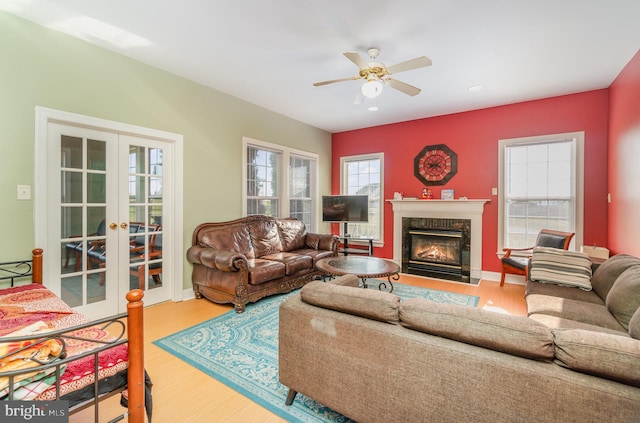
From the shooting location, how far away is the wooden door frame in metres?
2.59

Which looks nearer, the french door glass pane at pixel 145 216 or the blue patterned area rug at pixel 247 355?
the blue patterned area rug at pixel 247 355

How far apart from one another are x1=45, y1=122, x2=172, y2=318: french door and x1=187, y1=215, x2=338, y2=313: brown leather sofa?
0.49 meters

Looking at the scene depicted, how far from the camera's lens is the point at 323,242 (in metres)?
4.88

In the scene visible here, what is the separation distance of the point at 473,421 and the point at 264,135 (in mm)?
4447

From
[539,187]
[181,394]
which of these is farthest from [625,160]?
[181,394]

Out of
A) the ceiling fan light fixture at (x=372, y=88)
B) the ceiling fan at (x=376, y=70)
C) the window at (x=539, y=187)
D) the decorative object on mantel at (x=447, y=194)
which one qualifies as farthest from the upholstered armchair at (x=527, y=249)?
the ceiling fan light fixture at (x=372, y=88)

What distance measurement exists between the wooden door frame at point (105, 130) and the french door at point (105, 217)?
6 centimetres

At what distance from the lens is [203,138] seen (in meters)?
3.88

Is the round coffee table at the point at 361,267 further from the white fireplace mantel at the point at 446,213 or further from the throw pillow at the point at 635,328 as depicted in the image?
the white fireplace mantel at the point at 446,213

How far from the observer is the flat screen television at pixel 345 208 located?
5.45 m

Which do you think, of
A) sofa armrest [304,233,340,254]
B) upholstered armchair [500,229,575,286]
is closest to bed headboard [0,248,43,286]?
sofa armrest [304,233,340,254]

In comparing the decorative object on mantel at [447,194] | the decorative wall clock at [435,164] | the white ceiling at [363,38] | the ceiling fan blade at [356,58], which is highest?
the white ceiling at [363,38]

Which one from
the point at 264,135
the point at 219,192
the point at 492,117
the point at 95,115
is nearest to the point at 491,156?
the point at 492,117

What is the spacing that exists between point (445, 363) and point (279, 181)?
4372 mm
